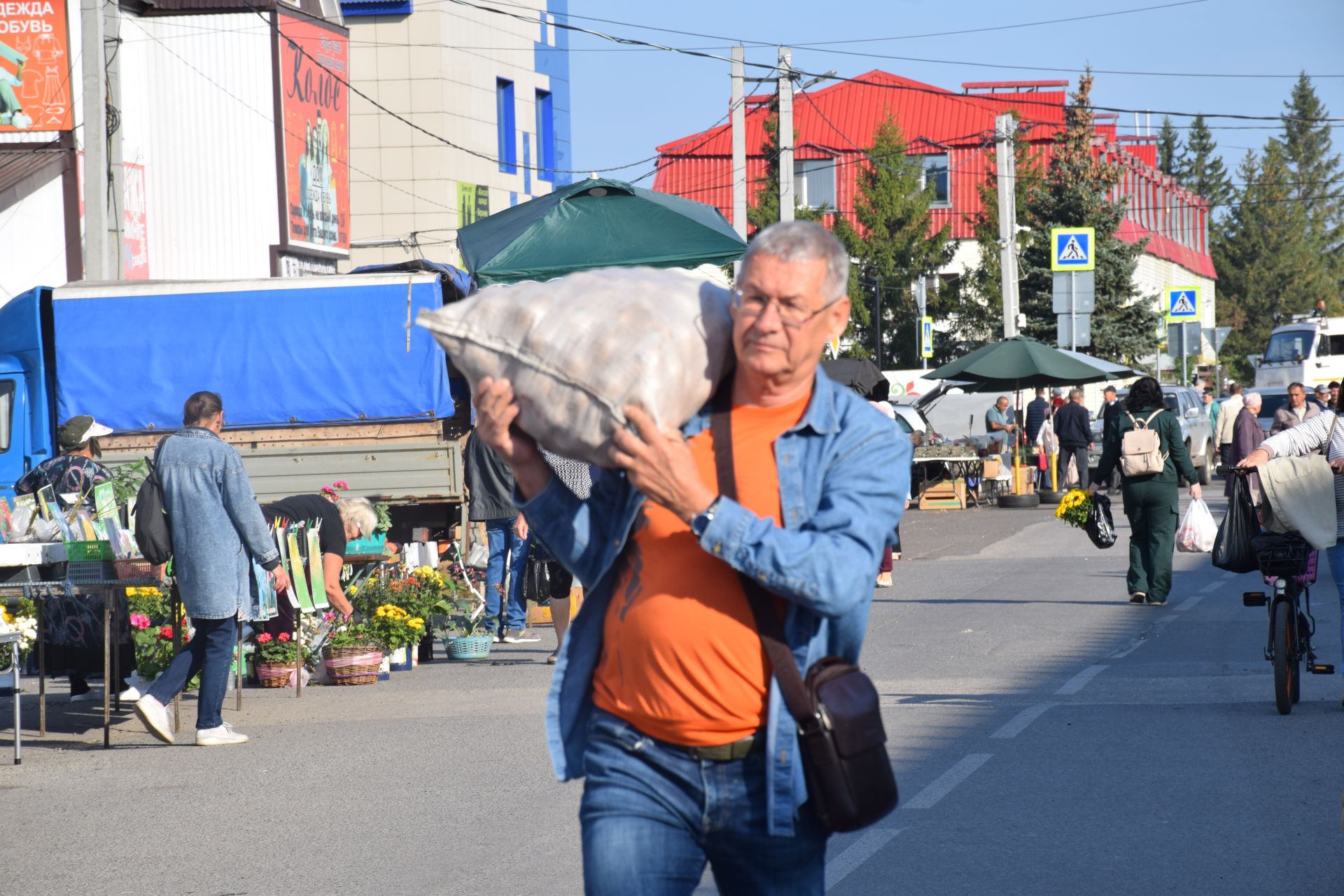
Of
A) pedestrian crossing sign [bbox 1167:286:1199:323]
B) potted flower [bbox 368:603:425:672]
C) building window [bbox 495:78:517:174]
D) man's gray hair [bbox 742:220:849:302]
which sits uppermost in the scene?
building window [bbox 495:78:517:174]

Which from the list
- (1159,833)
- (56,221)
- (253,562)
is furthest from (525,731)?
(56,221)

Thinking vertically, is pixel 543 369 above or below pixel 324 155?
below

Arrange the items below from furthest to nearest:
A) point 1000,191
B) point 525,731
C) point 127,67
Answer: point 1000,191 < point 127,67 < point 525,731

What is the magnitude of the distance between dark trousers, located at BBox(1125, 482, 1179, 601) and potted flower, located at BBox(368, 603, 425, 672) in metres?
6.27

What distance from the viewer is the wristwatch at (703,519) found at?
118 inches

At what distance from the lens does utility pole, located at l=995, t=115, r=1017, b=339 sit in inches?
1345

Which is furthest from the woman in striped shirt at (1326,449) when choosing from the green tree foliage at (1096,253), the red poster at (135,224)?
the green tree foliage at (1096,253)

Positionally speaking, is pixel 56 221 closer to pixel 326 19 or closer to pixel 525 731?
pixel 326 19

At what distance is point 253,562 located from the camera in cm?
966

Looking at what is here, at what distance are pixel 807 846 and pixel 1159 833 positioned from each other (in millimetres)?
3767

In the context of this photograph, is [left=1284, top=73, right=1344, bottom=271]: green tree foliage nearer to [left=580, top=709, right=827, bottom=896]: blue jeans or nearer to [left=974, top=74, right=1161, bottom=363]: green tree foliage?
[left=974, top=74, right=1161, bottom=363]: green tree foliage

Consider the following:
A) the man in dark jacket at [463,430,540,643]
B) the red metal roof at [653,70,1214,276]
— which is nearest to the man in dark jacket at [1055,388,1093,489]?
the man in dark jacket at [463,430,540,643]

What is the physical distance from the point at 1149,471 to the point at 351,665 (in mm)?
6943

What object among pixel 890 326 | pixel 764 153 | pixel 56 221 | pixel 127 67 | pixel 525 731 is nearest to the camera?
pixel 525 731
